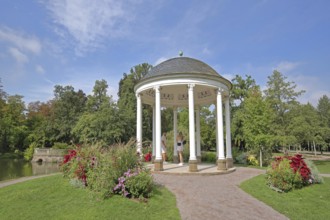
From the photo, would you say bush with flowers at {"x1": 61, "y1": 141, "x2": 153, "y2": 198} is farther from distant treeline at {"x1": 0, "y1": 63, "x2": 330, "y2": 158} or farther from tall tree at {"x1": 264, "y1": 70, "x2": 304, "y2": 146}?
tall tree at {"x1": 264, "y1": 70, "x2": 304, "y2": 146}

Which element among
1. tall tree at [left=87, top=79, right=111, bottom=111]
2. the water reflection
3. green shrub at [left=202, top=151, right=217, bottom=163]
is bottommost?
the water reflection

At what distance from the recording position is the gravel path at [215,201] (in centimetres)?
649

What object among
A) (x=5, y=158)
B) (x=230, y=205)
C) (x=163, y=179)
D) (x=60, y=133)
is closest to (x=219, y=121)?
(x=163, y=179)

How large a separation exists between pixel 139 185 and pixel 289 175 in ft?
19.4

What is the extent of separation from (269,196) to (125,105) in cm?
3492

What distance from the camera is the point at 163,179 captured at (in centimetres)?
1088

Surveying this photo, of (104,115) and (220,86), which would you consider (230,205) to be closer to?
(220,86)

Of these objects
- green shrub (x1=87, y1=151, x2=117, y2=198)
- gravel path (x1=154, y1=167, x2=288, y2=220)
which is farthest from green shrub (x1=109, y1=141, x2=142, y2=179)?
gravel path (x1=154, y1=167, x2=288, y2=220)

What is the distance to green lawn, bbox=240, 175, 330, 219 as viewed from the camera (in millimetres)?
6922

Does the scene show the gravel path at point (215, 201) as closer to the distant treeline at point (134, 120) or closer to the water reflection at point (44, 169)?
the distant treeline at point (134, 120)

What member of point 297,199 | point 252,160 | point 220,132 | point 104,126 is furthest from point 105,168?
point 104,126

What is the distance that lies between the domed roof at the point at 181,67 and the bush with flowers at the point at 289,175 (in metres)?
6.05

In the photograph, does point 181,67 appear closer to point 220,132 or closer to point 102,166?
point 220,132

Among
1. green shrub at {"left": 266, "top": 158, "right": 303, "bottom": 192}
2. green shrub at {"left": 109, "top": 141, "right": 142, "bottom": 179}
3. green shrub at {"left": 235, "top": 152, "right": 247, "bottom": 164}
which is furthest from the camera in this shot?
green shrub at {"left": 235, "top": 152, "right": 247, "bottom": 164}
